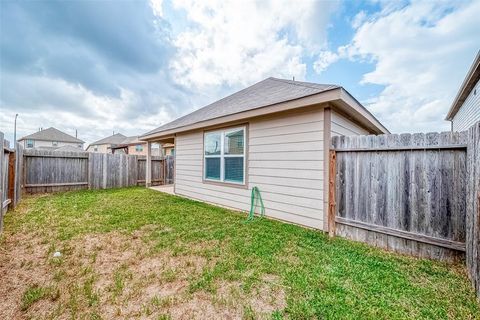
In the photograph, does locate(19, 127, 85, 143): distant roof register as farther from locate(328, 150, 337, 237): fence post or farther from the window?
locate(328, 150, 337, 237): fence post

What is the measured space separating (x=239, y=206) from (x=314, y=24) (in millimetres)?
6402

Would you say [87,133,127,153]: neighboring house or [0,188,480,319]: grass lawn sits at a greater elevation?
[87,133,127,153]: neighboring house

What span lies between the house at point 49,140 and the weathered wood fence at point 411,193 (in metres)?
43.9

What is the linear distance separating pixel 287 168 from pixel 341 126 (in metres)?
1.48

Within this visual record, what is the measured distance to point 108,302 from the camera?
1929mm

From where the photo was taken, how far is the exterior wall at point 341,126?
413 centimetres

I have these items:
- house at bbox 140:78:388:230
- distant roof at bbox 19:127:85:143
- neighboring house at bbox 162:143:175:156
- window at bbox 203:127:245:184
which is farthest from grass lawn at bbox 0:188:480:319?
distant roof at bbox 19:127:85:143

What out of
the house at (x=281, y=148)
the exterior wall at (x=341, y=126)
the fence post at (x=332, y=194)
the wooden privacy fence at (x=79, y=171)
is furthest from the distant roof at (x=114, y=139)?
the fence post at (x=332, y=194)

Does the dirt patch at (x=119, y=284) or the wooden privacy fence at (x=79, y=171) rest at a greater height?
the wooden privacy fence at (x=79, y=171)

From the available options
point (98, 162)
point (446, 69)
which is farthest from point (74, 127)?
point (446, 69)

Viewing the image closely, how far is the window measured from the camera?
5703 millimetres

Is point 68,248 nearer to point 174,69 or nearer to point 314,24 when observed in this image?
point 314,24

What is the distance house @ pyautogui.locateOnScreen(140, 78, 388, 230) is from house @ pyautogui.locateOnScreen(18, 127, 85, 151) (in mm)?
40166

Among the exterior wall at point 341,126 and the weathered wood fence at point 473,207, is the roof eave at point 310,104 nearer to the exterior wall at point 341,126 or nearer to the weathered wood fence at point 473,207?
the exterior wall at point 341,126
